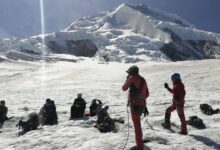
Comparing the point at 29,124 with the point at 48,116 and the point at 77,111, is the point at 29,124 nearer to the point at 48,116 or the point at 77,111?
A: the point at 48,116

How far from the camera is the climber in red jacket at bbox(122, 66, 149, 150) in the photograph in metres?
11.8

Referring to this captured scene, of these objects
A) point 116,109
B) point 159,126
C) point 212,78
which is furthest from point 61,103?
point 212,78

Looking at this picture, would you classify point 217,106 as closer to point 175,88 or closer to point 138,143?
point 175,88

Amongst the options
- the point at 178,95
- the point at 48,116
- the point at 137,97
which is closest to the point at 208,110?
the point at 178,95

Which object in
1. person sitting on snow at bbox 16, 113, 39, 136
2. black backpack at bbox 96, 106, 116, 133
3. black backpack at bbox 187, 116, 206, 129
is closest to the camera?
black backpack at bbox 96, 106, 116, 133

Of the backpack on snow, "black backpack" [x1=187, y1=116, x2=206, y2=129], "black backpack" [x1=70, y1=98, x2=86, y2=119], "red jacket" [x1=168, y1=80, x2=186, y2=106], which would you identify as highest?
"red jacket" [x1=168, y1=80, x2=186, y2=106]

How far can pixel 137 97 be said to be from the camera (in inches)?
472

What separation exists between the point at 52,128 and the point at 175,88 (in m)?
4.60

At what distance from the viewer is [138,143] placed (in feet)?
38.9

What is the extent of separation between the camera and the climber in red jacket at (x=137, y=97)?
1182cm

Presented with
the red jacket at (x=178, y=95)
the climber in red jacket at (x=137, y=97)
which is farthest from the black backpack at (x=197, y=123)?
the climber in red jacket at (x=137, y=97)

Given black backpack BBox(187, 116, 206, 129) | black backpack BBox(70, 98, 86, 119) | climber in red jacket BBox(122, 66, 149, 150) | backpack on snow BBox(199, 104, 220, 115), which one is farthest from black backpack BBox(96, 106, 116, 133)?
backpack on snow BBox(199, 104, 220, 115)

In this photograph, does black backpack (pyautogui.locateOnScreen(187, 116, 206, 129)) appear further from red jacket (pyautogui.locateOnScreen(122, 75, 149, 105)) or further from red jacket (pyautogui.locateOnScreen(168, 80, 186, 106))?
red jacket (pyautogui.locateOnScreen(122, 75, 149, 105))

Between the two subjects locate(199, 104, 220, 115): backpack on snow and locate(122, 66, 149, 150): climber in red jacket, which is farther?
locate(199, 104, 220, 115): backpack on snow
